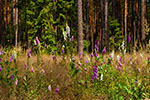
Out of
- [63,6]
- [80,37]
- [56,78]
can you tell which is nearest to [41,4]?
[63,6]

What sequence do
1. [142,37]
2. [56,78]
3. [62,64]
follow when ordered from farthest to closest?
1. [142,37]
2. [62,64]
3. [56,78]

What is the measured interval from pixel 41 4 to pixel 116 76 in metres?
10.2

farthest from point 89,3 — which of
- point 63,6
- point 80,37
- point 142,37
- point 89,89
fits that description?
point 89,89

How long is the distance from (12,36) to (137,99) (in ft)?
62.2

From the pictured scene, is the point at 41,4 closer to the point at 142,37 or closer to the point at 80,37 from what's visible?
the point at 80,37

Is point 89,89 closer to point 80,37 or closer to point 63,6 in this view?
point 80,37

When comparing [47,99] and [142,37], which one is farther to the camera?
[142,37]

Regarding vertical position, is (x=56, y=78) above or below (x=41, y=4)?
below

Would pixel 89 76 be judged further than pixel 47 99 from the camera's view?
Answer: Yes

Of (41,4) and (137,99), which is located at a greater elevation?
(41,4)

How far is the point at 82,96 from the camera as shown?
3.55m

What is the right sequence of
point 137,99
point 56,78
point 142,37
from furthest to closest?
point 142,37, point 56,78, point 137,99

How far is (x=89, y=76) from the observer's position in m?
4.09

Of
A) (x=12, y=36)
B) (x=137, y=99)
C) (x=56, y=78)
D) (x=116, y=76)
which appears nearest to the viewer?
(x=137, y=99)
